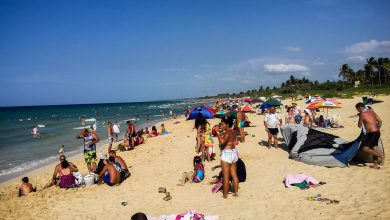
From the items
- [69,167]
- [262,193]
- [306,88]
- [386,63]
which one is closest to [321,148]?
[262,193]

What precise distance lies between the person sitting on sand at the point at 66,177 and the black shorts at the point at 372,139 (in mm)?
8652

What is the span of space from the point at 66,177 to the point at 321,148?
26.6 ft

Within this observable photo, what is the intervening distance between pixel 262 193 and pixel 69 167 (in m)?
6.07

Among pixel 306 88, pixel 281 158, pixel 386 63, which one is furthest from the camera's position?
pixel 306 88

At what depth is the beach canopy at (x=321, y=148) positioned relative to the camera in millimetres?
8584

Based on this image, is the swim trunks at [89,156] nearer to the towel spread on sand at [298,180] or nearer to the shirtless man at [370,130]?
the towel spread on sand at [298,180]

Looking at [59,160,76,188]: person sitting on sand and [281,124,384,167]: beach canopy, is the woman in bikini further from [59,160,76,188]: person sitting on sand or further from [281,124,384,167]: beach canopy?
[59,160,76,188]: person sitting on sand

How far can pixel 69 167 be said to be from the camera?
941cm

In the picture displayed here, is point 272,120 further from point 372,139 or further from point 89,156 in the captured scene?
point 89,156

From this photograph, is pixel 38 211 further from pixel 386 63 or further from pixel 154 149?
pixel 386 63

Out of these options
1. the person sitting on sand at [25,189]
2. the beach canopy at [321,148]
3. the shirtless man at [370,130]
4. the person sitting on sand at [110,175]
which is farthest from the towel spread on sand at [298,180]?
the person sitting on sand at [25,189]

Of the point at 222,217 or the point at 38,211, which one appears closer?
the point at 222,217

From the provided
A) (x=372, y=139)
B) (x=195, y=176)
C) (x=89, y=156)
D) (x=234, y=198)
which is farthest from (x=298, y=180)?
(x=89, y=156)

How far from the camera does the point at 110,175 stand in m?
8.99
